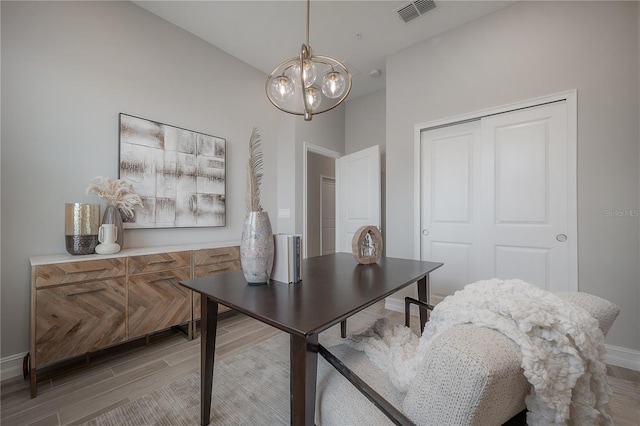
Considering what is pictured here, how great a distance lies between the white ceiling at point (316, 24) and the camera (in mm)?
2422

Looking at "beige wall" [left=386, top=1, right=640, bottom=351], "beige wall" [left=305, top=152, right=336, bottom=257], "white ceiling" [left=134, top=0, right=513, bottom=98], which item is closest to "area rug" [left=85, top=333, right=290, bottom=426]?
"beige wall" [left=386, top=1, right=640, bottom=351]

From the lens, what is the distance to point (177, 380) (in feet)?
5.75

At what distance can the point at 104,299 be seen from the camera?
6.10ft

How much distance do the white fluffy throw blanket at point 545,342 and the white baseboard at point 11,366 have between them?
2.60m

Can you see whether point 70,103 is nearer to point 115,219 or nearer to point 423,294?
point 115,219

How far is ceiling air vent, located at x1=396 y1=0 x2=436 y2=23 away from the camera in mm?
2385

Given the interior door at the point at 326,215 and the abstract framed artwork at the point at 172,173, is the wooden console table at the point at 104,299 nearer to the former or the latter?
the abstract framed artwork at the point at 172,173

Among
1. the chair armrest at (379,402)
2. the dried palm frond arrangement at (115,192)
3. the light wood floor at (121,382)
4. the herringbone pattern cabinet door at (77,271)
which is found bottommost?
the light wood floor at (121,382)

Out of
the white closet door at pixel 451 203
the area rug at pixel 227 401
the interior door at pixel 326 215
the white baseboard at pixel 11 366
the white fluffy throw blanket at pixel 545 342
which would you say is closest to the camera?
the white fluffy throw blanket at pixel 545 342

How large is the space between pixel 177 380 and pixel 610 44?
13.2 feet

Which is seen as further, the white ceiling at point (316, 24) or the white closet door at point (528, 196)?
the white ceiling at point (316, 24)

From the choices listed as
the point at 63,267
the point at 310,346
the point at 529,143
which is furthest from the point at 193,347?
the point at 529,143

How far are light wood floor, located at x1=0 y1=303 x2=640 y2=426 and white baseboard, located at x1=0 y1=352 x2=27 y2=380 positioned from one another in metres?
0.05

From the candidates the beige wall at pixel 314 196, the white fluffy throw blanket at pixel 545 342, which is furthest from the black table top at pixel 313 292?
the beige wall at pixel 314 196
